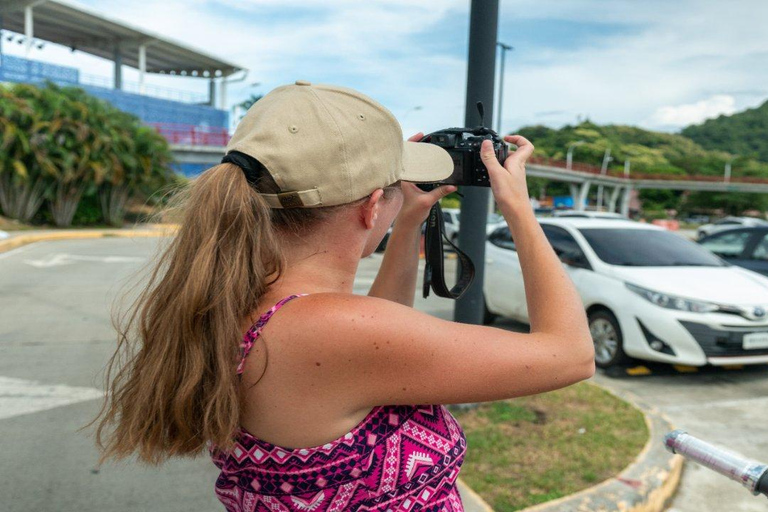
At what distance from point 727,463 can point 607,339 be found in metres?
4.94

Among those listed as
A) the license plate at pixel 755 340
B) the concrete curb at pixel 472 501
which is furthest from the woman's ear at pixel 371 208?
the license plate at pixel 755 340

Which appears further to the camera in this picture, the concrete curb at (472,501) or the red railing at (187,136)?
the red railing at (187,136)

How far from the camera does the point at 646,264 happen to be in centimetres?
639

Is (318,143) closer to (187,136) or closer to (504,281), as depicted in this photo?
(504,281)

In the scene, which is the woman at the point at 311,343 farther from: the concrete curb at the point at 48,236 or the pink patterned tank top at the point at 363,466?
the concrete curb at the point at 48,236

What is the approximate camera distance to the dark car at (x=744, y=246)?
8188mm

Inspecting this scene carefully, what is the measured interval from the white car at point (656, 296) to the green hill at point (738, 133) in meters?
129

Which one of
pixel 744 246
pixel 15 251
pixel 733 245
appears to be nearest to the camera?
pixel 744 246

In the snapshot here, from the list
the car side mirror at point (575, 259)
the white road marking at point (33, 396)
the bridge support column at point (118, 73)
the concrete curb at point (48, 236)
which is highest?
the bridge support column at point (118, 73)

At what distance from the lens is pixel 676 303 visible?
5.65m

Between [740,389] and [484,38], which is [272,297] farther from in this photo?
[740,389]

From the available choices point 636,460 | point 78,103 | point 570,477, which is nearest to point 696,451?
point 570,477

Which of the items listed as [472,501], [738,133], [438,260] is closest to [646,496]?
[472,501]

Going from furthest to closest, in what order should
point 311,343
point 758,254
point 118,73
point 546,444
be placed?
point 118,73
point 758,254
point 546,444
point 311,343
